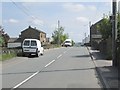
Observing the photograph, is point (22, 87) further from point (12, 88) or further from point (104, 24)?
point (104, 24)

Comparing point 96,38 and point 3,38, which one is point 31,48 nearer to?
point 3,38

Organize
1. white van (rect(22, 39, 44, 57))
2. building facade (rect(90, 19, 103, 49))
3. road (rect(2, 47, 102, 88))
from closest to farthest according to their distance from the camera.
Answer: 1. road (rect(2, 47, 102, 88))
2. white van (rect(22, 39, 44, 57))
3. building facade (rect(90, 19, 103, 49))

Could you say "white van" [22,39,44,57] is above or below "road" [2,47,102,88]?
above

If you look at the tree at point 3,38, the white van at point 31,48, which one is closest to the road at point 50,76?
the white van at point 31,48

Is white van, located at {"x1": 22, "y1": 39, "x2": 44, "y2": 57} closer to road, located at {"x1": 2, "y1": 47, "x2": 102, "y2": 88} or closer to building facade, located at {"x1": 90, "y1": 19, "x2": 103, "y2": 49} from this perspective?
building facade, located at {"x1": 90, "y1": 19, "x2": 103, "y2": 49}

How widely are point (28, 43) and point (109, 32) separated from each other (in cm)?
898

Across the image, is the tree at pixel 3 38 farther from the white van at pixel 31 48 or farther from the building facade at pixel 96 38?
the building facade at pixel 96 38

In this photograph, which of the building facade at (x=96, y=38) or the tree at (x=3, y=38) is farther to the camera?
the building facade at (x=96, y=38)

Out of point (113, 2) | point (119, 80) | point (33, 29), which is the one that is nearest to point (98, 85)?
point (119, 80)

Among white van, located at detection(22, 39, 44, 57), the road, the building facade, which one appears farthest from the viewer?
the building facade

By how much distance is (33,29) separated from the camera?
13550cm

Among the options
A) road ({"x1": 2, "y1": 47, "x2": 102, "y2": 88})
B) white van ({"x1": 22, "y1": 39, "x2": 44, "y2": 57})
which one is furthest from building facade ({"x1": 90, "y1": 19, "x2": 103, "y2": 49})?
road ({"x1": 2, "y1": 47, "x2": 102, "y2": 88})

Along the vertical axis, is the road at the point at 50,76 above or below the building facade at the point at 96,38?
below

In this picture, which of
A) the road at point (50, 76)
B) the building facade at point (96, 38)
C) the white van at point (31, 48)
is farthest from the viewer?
the building facade at point (96, 38)
